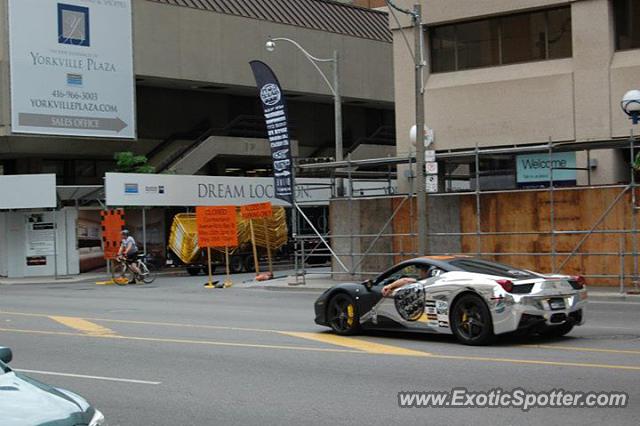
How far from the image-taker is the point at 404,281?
1380 centimetres

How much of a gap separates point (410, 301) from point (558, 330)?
220 cm

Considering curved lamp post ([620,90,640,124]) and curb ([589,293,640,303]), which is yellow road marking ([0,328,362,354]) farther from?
curved lamp post ([620,90,640,124])

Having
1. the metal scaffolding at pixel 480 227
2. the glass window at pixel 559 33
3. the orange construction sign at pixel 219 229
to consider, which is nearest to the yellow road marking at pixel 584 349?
the metal scaffolding at pixel 480 227

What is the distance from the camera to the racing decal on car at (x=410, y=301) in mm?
13523

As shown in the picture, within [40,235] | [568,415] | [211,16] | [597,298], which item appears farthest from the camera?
[211,16]

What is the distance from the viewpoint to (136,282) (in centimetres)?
3331

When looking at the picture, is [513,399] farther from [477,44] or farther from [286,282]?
[286,282]

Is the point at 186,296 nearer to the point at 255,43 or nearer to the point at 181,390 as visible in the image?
the point at 181,390

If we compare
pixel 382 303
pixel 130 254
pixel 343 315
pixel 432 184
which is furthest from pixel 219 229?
pixel 382 303

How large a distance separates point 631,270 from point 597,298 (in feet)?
7.22

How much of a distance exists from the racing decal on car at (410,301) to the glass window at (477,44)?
15.1 m

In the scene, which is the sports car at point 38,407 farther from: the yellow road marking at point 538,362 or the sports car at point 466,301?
the sports car at point 466,301

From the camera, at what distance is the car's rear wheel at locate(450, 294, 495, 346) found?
41.5 ft

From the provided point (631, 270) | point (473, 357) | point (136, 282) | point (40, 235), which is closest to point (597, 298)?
point (631, 270)
